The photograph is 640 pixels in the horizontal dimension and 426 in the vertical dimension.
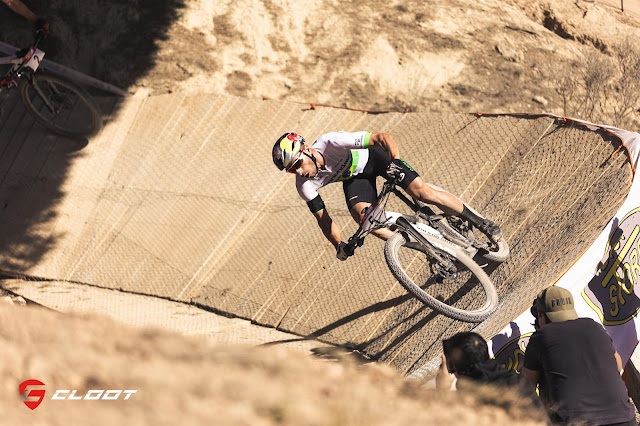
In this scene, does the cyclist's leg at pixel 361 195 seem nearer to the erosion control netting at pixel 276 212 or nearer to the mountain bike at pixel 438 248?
the mountain bike at pixel 438 248

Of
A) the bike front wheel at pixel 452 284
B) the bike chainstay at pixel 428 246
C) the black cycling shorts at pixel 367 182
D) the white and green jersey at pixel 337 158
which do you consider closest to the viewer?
the bike front wheel at pixel 452 284

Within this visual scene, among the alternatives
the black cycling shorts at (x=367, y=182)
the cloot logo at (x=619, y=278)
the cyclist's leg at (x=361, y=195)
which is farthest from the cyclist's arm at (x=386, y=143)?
the cloot logo at (x=619, y=278)

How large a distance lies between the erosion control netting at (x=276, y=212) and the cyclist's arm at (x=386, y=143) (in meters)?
2.05

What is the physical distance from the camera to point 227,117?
11.8m

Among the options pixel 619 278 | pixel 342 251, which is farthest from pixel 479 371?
pixel 342 251

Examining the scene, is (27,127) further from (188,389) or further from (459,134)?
(188,389)

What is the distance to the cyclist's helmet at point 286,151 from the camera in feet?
19.2

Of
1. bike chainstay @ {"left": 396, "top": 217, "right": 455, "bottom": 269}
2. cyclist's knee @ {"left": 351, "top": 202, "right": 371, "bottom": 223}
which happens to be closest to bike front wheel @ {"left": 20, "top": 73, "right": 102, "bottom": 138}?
cyclist's knee @ {"left": 351, "top": 202, "right": 371, "bottom": 223}

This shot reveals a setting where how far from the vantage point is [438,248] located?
5.87 meters

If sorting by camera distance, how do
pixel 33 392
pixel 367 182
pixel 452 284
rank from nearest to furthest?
pixel 33 392 < pixel 367 182 < pixel 452 284

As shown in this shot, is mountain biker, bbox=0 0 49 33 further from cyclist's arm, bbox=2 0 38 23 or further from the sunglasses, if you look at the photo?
the sunglasses

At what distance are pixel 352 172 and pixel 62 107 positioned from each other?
8385 millimetres

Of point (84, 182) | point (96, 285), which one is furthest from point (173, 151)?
point (96, 285)

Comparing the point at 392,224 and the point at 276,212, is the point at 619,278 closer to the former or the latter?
the point at 392,224
